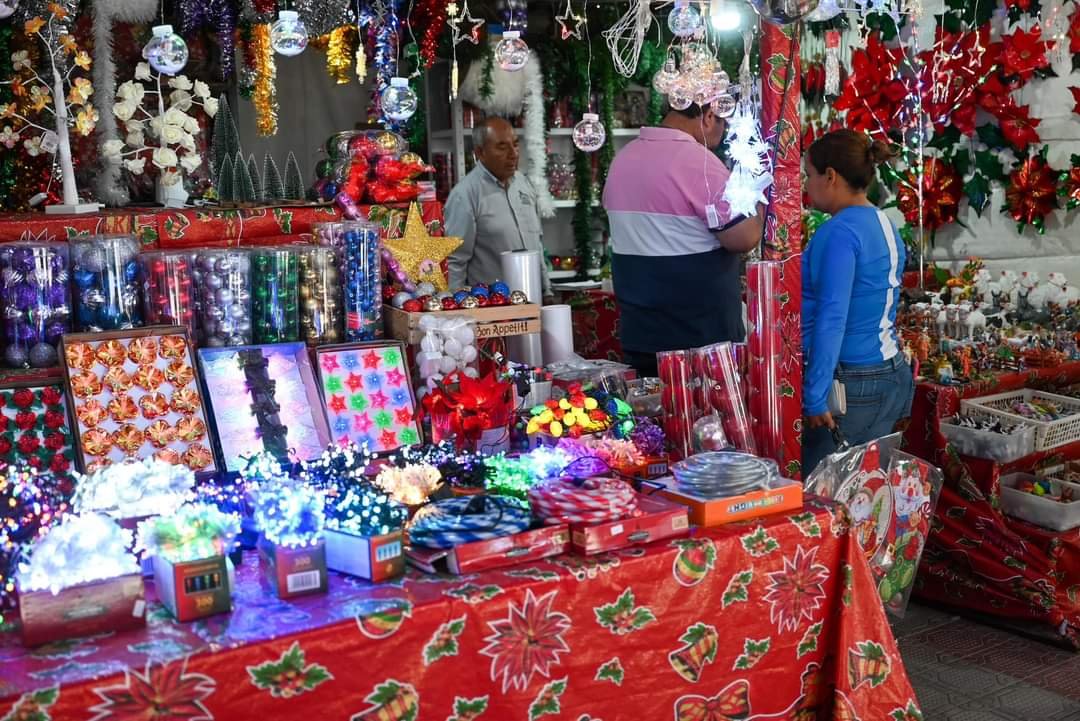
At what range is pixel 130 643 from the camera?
1592mm

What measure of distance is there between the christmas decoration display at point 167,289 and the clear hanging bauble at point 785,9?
143 centimetres

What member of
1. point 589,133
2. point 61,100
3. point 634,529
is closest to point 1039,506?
point 589,133

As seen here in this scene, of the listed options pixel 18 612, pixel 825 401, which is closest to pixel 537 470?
pixel 18 612

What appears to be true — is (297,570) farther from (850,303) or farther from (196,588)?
(850,303)

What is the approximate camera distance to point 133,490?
6.44 ft

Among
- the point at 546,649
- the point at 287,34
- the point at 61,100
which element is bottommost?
the point at 546,649

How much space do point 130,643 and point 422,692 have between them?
0.45m

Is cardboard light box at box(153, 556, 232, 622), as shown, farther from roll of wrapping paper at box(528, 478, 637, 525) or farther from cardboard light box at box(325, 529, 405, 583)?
roll of wrapping paper at box(528, 478, 637, 525)

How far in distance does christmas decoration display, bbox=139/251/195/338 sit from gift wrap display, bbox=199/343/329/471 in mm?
116

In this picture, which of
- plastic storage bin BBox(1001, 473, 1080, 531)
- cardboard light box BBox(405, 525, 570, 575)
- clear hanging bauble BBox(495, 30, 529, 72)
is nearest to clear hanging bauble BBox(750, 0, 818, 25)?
clear hanging bauble BBox(495, 30, 529, 72)

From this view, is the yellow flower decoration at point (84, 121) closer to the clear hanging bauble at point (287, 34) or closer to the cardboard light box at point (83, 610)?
the clear hanging bauble at point (287, 34)

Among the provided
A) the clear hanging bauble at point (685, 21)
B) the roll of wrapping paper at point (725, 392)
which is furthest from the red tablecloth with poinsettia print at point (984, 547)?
the clear hanging bauble at point (685, 21)

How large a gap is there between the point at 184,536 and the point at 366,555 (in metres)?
0.29

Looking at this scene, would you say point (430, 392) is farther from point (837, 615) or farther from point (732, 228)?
point (732, 228)
